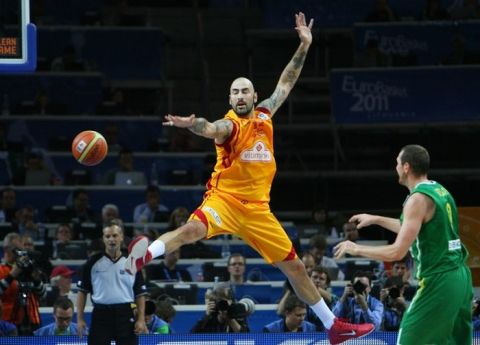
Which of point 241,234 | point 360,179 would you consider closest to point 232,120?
point 241,234

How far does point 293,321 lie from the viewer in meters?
13.0

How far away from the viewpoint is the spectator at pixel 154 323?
12992 millimetres

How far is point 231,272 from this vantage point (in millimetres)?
14789

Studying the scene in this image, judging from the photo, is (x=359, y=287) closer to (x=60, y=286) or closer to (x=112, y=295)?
(x=112, y=295)

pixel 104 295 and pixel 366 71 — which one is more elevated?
pixel 366 71

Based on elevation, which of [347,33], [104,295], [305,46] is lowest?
[104,295]

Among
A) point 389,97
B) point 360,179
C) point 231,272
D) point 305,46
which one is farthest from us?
point 360,179

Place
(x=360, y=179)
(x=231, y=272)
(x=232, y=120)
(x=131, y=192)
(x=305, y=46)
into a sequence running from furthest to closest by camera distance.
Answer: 1. (x=360, y=179)
2. (x=131, y=192)
3. (x=231, y=272)
4. (x=305, y=46)
5. (x=232, y=120)

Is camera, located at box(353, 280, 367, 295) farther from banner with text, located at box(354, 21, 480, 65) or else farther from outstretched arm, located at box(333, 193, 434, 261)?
banner with text, located at box(354, 21, 480, 65)

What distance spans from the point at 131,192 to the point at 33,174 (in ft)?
5.42

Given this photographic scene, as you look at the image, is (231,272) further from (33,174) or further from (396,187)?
(396,187)

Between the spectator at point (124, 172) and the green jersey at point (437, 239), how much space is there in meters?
11.0

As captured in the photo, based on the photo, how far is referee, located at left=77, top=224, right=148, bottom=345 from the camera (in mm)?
11914

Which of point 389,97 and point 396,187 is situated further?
point 396,187
